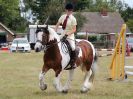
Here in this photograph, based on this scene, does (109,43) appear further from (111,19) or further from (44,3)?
(44,3)

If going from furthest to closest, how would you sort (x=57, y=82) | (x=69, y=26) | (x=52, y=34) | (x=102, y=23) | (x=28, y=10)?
(x=28, y=10) < (x=102, y=23) < (x=69, y=26) < (x=52, y=34) < (x=57, y=82)

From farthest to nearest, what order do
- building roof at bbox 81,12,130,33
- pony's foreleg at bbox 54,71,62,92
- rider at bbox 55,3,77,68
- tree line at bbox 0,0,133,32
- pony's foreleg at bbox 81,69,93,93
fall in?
tree line at bbox 0,0,133,32 → building roof at bbox 81,12,130,33 → pony's foreleg at bbox 81,69,93,93 → rider at bbox 55,3,77,68 → pony's foreleg at bbox 54,71,62,92

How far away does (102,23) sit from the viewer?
300 ft

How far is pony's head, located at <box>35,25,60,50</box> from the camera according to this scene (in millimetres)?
12235

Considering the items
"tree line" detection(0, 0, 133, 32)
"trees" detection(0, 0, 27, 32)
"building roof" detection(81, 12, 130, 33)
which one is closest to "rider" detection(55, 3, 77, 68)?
"building roof" detection(81, 12, 130, 33)

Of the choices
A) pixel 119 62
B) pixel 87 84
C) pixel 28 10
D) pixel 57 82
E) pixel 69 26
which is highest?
pixel 69 26

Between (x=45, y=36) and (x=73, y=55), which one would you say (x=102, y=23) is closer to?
(x=73, y=55)

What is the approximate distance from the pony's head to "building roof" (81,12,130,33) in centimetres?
7452

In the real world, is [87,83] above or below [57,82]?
below

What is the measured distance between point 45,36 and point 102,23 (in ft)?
261

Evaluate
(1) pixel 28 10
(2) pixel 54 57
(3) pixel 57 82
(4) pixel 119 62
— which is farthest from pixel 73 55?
(1) pixel 28 10

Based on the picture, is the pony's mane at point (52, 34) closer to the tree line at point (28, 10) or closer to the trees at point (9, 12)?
the tree line at point (28, 10)

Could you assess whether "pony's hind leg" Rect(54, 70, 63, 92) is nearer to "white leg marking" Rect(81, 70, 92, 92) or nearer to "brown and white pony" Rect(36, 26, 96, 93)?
"brown and white pony" Rect(36, 26, 96, 93)

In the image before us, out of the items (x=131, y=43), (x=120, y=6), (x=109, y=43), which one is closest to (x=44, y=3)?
(x=120, y=6)
